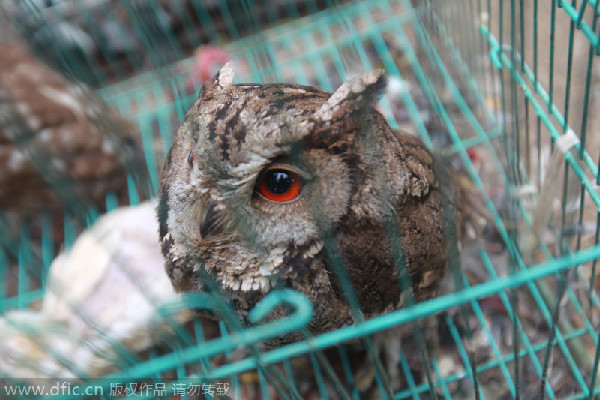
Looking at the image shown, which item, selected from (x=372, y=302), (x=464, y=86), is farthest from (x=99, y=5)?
(x=372, y=302)

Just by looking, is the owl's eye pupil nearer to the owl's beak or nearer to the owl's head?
the owl's head

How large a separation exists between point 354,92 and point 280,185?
0.27 meters

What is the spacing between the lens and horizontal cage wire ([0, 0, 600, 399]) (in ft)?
4.32

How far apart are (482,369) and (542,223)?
57cm

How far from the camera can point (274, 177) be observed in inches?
42.9

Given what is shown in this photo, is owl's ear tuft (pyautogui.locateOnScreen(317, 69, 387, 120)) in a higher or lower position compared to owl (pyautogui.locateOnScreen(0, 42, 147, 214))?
lower

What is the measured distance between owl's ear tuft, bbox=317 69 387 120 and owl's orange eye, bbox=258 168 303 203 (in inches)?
6.1

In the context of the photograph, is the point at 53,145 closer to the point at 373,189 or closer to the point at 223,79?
the point at 223,79

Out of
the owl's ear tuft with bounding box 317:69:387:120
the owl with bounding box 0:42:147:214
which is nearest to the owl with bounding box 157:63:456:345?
the owl's ear tuft with bounding box 317:69:387:120

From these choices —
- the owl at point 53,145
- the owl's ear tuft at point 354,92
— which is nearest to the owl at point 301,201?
the owl's ear tuft at point 354,92

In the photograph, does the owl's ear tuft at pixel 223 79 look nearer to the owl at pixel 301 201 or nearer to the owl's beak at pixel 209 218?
the owl at pixel 301 201

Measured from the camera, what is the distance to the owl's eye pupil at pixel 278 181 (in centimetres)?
109

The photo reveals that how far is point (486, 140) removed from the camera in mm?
2061

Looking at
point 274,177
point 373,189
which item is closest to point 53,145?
point 274,177
